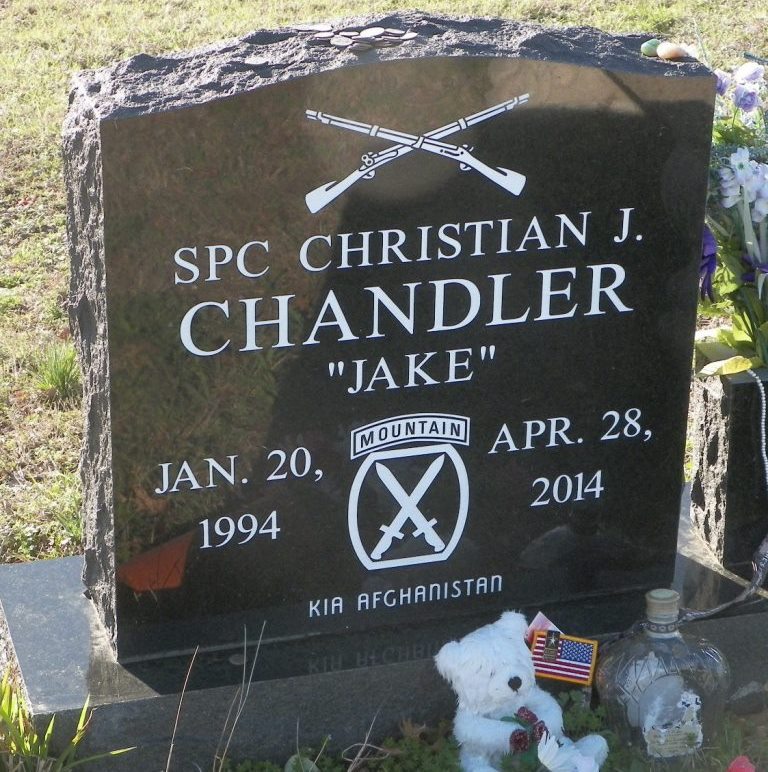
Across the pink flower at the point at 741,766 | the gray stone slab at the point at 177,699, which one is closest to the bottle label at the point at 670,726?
the pink flower at the point at 741,766

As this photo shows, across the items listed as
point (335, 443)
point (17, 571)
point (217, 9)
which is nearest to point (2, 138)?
point (217, 9)

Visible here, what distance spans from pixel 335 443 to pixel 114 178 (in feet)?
2.67

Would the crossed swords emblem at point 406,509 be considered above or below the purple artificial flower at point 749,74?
below

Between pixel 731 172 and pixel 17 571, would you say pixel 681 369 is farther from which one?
pixel 17 571

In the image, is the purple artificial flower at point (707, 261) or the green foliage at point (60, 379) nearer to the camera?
the purple artificial flower at point (707, 261)

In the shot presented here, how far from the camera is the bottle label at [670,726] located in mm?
3318

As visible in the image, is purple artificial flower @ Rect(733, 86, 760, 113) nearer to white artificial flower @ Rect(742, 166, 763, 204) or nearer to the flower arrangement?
the flower arrangement

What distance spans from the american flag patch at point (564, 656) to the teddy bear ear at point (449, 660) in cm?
25

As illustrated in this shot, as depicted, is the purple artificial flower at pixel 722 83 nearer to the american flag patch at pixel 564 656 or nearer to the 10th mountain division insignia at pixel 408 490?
the 10th mountain division insignia at pixel 408 490

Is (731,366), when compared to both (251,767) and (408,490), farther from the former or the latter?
(251,767)

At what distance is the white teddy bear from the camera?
314cm

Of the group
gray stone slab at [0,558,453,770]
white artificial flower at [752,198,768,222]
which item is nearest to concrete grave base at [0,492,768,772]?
gray stone slab at [0,558,453,770]

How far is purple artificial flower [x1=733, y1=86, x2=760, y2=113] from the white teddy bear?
1.42m

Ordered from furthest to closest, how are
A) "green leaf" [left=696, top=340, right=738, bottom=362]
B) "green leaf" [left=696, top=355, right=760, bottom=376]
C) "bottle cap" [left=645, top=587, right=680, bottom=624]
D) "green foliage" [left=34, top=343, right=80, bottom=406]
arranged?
"green foliage" [left=34, top=343, right=80, bottom=406] → "green leaf" [left=696, top=340, right=738, bottom=362] → "green leaf" [left=696, top=355, right=760, bottom=376] → "bottle cap" [left=645, top=587, right=680, bottom=624]
